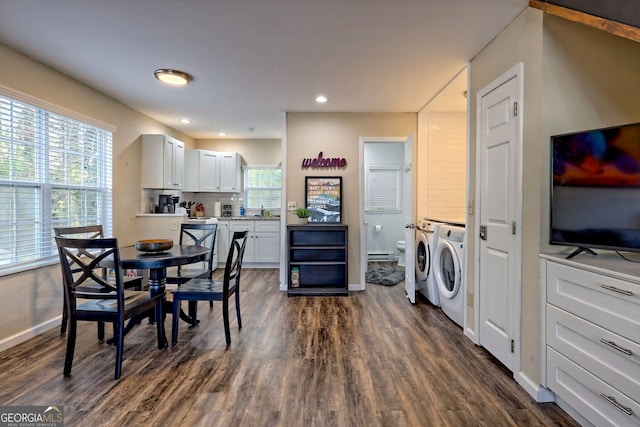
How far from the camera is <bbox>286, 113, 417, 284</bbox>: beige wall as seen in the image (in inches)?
177

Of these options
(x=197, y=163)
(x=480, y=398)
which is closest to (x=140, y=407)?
(x=480, y=398)

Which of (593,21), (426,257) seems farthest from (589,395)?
(426,257)

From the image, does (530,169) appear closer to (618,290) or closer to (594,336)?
(618,290)

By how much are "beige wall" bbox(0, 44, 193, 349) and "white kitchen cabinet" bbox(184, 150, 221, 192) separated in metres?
1.36

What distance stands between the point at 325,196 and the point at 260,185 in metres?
2.33

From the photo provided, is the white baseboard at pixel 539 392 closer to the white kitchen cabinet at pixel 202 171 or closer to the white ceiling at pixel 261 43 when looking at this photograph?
the white ceiling at pixel 261 43

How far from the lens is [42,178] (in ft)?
9.84

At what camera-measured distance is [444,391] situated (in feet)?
6.58

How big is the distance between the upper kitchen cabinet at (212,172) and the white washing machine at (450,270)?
4.05m

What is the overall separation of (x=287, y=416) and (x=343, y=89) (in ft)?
10.3

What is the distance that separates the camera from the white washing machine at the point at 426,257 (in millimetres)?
3652

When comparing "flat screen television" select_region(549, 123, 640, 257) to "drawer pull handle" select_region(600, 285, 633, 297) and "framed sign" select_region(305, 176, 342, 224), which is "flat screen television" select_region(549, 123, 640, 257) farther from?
"framed sign" select_region(305, 176, 342, 224)

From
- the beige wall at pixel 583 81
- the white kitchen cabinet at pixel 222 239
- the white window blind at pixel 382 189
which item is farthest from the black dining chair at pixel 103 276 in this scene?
the white window blind at pixel 382 189

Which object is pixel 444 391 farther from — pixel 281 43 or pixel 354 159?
pixel 354 159
